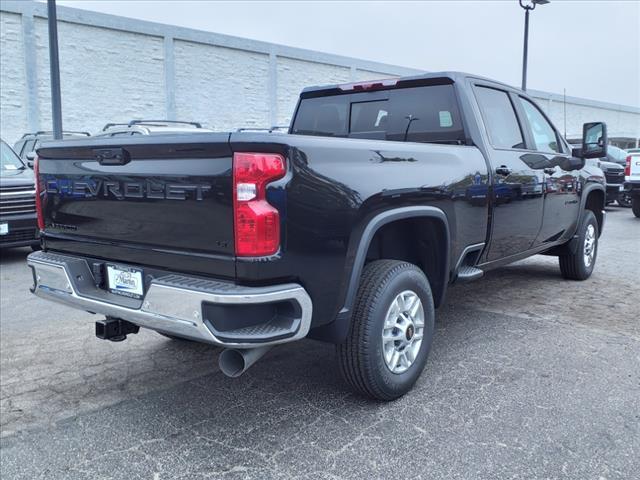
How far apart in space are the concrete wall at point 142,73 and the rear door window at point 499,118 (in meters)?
16.6

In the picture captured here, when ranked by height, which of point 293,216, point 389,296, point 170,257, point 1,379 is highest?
point 293,216

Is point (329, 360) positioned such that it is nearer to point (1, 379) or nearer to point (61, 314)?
point (1, 379)

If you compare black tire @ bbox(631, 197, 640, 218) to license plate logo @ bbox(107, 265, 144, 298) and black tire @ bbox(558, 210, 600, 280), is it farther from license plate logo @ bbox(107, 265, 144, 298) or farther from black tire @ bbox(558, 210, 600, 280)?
license plate logo @ bbox(107, 265, 144, 298)

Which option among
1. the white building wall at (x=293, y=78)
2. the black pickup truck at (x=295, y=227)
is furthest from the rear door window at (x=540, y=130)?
the white building wall at (x=293, y=78)

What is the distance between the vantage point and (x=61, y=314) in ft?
18.6

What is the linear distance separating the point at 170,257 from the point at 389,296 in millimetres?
1223

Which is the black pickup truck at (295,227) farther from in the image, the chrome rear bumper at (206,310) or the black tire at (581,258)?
the black tire at (581,258)

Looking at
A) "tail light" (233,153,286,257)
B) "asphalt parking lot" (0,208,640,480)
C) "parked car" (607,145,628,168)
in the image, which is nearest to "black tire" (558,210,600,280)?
"asphalt parking lot" (0,208,640,480)

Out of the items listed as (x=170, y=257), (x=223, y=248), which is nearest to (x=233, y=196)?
(x=223, y=248)

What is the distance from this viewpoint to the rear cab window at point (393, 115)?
448 centimetres

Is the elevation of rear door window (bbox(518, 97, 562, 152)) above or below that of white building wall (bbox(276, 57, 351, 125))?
below

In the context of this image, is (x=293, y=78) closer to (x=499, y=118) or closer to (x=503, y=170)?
(x=499, y=118)

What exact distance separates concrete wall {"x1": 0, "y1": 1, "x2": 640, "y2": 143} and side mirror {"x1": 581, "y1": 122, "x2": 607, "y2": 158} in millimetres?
16662

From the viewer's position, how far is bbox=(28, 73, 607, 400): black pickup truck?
8.90 ft
